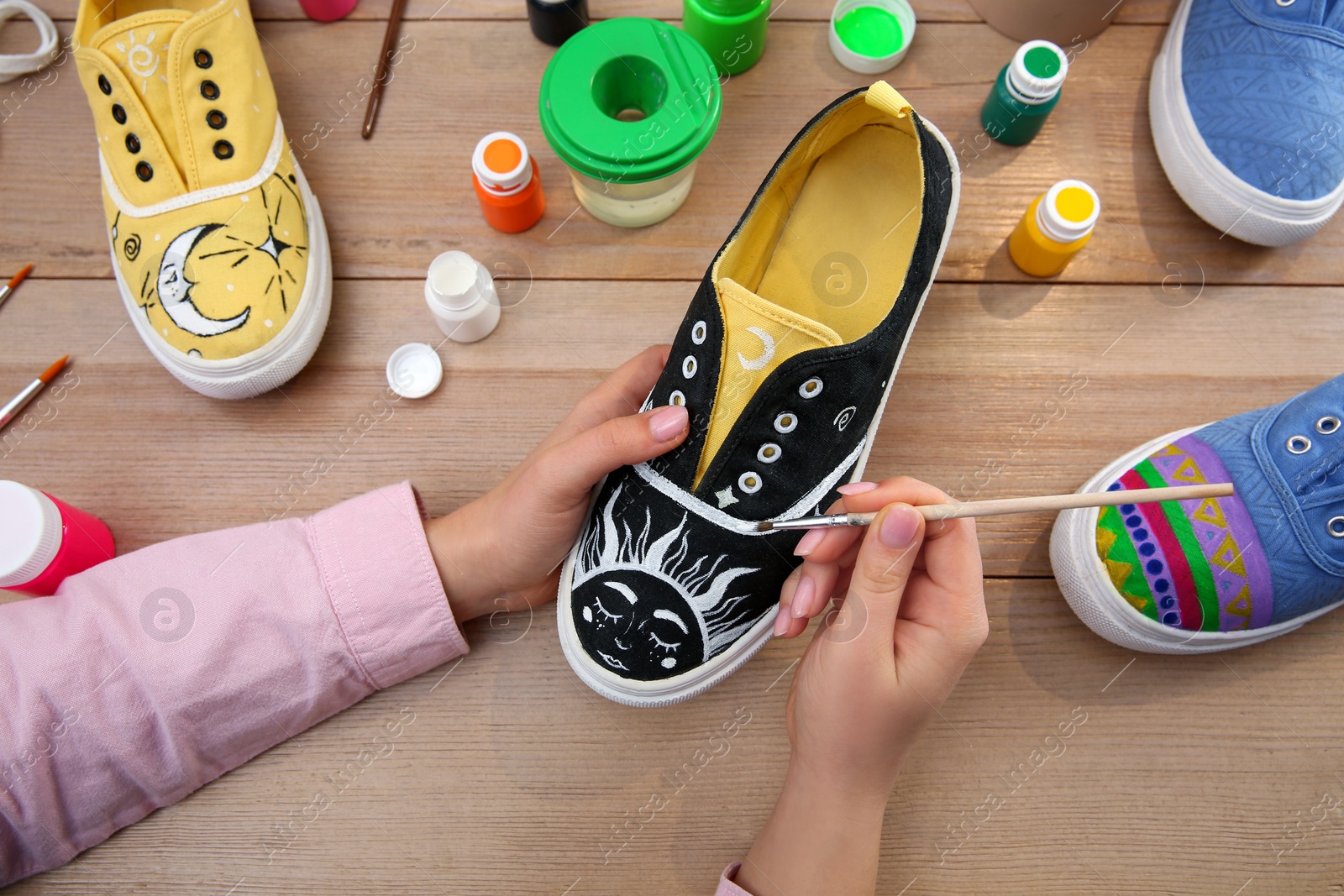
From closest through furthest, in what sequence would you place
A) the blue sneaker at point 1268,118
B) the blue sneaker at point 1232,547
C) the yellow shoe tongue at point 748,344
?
the yellow shoe tongue at point 748,344, the blue sneaker at point 1232,547, the blue sneaker at point 1268,118

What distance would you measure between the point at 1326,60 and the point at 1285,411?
1.37 ft

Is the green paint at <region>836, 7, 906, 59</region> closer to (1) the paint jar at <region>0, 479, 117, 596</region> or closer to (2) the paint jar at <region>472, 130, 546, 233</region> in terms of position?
(2) the paint jar at <region>472, 130, 546, 233</region>

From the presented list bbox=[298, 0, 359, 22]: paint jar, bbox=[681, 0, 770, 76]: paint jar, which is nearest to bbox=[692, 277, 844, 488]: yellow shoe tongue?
bbox=[681, 0, 770, 76]: paint jar

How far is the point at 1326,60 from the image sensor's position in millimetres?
944

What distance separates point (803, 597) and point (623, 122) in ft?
1.84

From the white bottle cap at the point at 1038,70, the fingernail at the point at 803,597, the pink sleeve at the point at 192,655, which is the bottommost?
the pink sleeve at the point at 192,655

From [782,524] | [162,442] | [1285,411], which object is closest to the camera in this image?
[782,524]

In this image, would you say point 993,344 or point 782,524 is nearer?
point 782,524

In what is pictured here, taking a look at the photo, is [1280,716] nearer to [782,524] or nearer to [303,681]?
[782,524]

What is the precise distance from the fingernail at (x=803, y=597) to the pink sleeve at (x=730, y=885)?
244 mm

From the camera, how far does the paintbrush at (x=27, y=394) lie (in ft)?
3.17

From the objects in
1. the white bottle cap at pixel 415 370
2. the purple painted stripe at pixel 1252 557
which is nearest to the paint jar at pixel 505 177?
the white bottle cap at pixel 415 370

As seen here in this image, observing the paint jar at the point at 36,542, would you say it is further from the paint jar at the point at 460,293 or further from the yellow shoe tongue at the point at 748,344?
the yellow shoe tongue at the point at 748,344

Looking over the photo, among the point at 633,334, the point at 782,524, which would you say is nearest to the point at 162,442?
the point at 633,334
